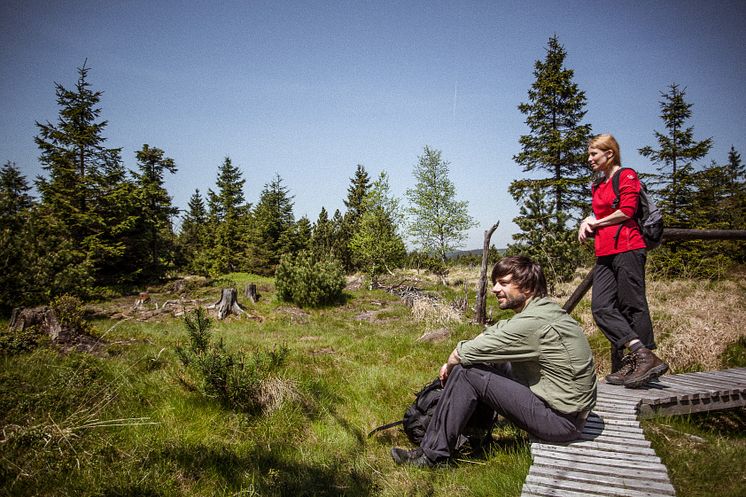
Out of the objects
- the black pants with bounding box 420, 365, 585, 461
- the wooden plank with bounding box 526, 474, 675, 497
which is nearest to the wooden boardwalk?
the wooden plank with bounding box 526, 474, 675, 497

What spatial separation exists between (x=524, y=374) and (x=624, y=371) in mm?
1595

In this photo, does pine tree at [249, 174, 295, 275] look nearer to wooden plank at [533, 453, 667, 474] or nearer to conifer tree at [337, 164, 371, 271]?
conifer tree at [337, 164, 371, 271]

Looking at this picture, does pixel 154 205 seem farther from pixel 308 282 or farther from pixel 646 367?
pixel 646 367

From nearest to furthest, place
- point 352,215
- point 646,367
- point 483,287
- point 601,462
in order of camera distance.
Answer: point 601,462 → point 646,367 → point 483,287 → point 352,215

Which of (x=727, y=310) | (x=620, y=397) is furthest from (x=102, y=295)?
(x=727, y=310)

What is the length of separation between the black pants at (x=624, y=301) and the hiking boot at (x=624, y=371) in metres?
0.28

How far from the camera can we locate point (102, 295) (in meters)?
15.5

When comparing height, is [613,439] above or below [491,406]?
below

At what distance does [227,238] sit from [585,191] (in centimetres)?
3356

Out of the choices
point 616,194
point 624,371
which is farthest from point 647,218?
point 624,371

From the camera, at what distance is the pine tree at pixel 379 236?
814 inches

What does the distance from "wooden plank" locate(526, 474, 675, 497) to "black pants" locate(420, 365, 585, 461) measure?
0.47m

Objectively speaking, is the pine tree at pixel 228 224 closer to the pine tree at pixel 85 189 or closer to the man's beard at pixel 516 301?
the pine tree at pixel 85 189

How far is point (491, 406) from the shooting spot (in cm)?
266
